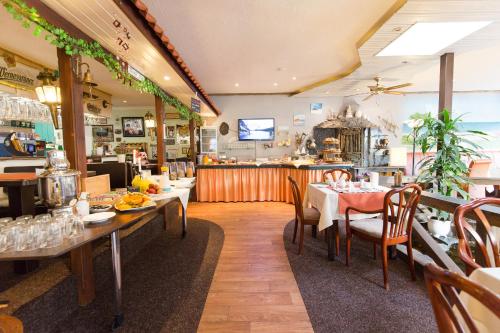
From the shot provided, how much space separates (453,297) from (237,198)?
5412mm

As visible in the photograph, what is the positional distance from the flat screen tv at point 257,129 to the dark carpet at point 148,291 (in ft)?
15.1

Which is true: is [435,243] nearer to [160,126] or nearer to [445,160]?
[445,160]

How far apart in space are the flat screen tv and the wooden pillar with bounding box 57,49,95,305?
5.60 meters

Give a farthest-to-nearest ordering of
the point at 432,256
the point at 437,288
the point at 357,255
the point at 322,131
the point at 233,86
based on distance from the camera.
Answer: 1. the point at 322,131
2. the point at 233,86
3. the point at 357,255
4. the point at 432,256
5. the point at 437,288

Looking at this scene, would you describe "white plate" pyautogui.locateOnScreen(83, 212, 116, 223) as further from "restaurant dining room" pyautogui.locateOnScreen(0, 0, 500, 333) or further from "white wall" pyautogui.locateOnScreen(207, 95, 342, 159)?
"white wall" pyautogui.locateOnScreen(207, 95, 342, 159)

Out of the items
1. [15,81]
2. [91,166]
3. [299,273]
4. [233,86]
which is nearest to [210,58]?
[233,86]

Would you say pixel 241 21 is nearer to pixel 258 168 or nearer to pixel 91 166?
pixel 258 168

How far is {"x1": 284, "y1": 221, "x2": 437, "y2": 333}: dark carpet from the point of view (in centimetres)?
180

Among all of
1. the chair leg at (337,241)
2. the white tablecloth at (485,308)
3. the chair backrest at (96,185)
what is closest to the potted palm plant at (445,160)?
the chair leg at (337,241)

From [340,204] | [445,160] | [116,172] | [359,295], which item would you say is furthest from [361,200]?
[116,172]

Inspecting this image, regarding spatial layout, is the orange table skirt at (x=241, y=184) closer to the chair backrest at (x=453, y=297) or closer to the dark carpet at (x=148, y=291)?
the dark carpet at (x=148, y=291)

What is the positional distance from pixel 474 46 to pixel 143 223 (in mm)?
6030

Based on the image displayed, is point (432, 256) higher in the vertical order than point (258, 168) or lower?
lower

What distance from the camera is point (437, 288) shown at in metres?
0.75
